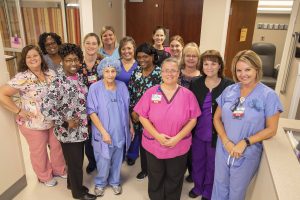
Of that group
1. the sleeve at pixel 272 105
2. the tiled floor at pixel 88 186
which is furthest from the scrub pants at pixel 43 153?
the sleeve at pixel 272 105

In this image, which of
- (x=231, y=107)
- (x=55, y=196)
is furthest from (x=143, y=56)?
(x=55, y=196)

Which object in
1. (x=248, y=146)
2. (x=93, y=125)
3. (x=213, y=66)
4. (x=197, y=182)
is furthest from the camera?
(x=197, y=182)

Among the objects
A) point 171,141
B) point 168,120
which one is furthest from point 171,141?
point 168,120

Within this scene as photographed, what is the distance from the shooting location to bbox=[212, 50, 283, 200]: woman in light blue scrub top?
5.08 ft

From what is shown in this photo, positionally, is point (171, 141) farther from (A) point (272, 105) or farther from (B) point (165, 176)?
(A) point (272, 105)

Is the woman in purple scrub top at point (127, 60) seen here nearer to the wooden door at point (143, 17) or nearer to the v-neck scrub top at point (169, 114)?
the v-neck scrub top at point (169, 114)

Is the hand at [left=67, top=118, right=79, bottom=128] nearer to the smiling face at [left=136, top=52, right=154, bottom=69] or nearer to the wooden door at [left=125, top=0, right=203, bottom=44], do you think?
the smiling face at [left=136, top=52, right=154, bottom=69]

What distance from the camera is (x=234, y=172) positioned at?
169cm

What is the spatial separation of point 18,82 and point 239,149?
1751 mm

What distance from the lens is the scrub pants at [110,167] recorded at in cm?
216

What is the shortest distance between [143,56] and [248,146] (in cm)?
111

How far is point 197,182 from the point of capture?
2.26m

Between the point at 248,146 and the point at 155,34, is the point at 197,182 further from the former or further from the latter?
the point at 155,34

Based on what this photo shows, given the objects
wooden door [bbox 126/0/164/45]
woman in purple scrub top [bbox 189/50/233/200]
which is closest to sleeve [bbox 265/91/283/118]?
woman in purple scrub top [bbox 189/50/233/200]
